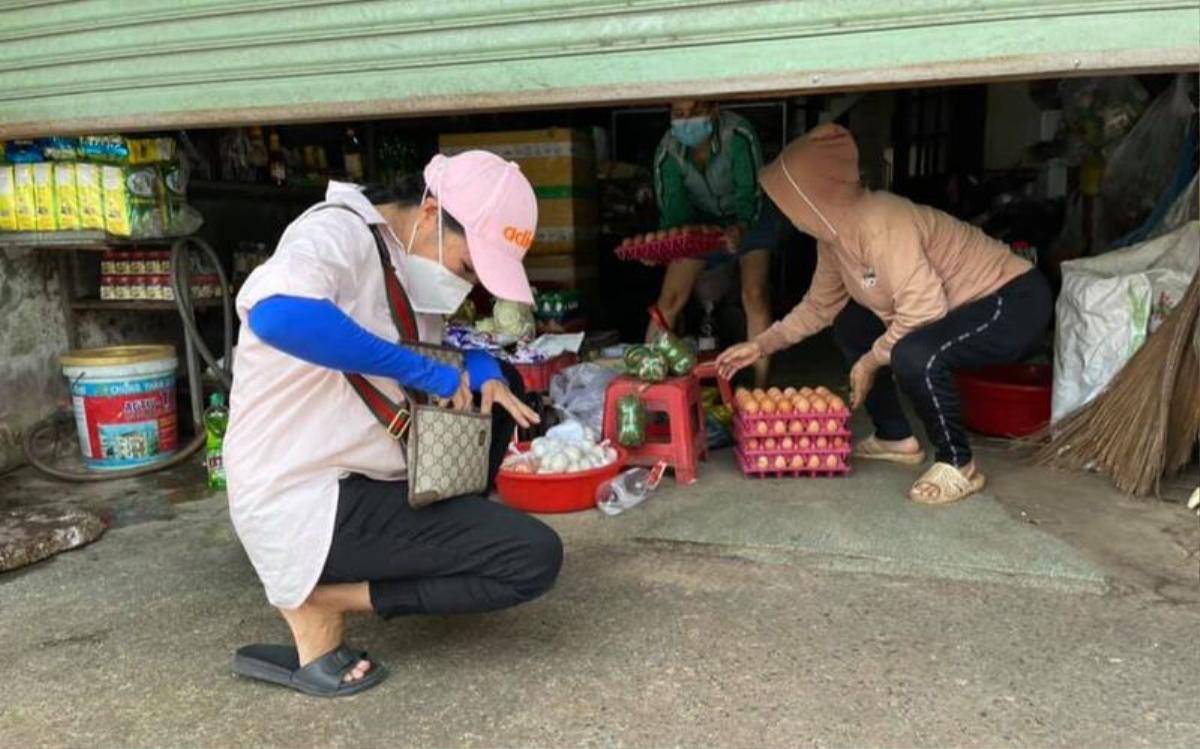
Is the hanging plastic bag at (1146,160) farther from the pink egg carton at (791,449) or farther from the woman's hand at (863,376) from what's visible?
the pink egg carton at (791,449)

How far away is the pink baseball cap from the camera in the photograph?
2.17 meters

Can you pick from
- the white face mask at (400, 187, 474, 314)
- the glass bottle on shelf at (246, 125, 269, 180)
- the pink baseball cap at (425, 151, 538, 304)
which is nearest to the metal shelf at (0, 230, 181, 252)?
the glass bottle on shelf at (246, 125, 269, 180)

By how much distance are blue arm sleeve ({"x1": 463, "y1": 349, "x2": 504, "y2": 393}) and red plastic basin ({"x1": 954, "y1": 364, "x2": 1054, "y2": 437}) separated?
8.70 ft

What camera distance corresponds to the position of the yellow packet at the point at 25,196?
13.1 ft

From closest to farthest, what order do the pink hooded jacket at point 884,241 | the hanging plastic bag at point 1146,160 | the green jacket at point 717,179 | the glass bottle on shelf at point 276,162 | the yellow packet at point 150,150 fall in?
the pink hooded jacket at point 884,241 < the yellow packet at point 150,150 < the green jacket at point 717,179 < the hanging plastic bag at point 1146,160 < the glass bottle on shelf at point 276,162

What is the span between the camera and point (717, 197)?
467cm

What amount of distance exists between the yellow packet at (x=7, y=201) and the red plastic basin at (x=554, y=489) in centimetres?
250

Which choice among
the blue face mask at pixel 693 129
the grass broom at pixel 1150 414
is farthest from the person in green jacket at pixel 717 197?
the grass broom at pixel 1150 414

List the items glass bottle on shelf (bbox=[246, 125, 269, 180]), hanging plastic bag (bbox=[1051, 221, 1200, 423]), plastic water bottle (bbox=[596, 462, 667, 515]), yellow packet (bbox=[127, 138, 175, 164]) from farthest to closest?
glass bottle on shelf (bbox=[246, 125, 269, 180]) → yellow packet (bbox=[127, 138, 175, 164]) → hanging plastic bag (bbox=[1051, 221, 1200, 423]) → plastic water bottle (bbox=[596, 462, 667, 515])

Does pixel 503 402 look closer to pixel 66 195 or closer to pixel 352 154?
pixel 66 195

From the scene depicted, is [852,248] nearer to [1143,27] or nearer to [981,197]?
[1143,27]

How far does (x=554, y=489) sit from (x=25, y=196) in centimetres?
269

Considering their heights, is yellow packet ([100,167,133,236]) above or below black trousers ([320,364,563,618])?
above

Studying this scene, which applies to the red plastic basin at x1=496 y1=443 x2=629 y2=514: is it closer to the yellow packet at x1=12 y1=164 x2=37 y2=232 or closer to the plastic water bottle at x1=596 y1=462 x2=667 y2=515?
the plastic water bottle at x1=596 y1=462 x2=667 y2=515
